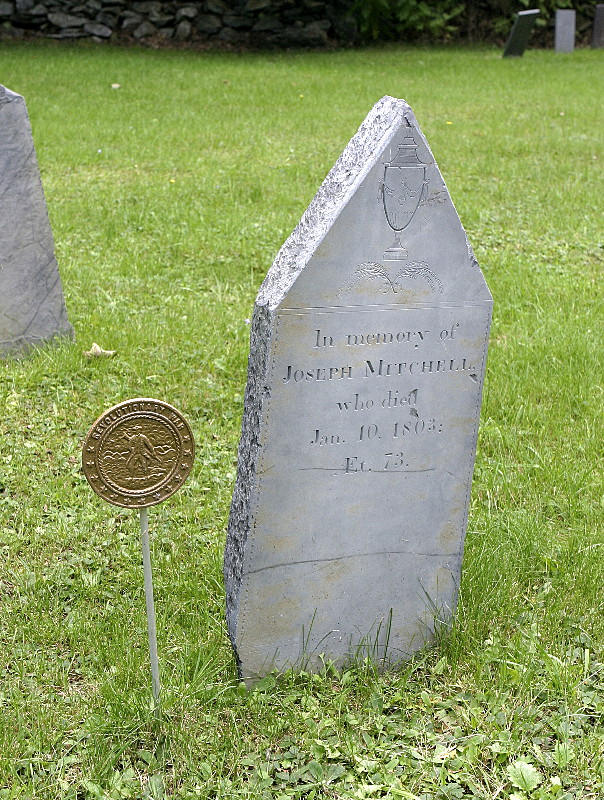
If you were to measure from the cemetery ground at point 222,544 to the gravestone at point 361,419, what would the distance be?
0.16 m

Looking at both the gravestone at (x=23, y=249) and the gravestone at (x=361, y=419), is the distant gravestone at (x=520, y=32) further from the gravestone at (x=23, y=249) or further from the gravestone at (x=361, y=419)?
the gravestone at (x=361, y=419)

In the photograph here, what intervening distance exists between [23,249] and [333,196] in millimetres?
2805

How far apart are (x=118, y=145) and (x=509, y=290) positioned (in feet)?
17.7

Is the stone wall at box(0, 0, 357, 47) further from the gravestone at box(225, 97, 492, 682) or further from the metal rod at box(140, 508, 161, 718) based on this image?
the metal rod at box(140, 508, 161, 718)

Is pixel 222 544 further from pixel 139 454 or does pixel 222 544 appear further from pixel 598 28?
pixel 598 28

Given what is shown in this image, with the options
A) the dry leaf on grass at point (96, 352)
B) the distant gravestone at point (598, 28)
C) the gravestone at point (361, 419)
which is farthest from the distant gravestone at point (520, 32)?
the gravestone at point (361, 419)

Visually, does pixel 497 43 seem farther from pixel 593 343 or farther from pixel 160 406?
pixel 160 406

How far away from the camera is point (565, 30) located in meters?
19.9

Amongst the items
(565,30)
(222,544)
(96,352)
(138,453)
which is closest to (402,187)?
(138,453)

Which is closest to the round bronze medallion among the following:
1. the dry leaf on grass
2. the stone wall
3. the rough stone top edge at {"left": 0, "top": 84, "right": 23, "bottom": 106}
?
the dry leaf on grass

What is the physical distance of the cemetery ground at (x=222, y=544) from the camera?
2414mm

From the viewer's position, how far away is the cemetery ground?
7.92 feet

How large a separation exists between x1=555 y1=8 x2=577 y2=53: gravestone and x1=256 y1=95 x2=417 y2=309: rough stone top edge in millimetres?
19539

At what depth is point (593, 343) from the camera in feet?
16.1
